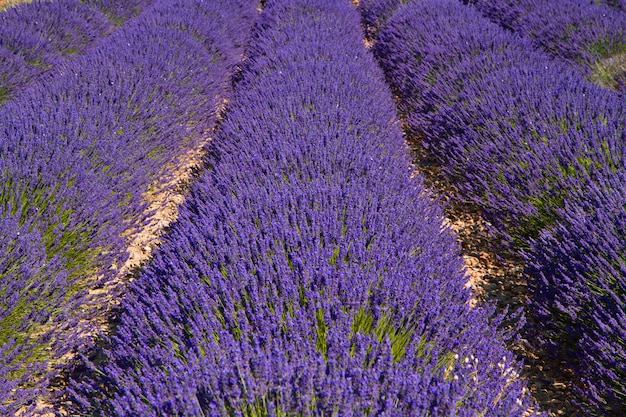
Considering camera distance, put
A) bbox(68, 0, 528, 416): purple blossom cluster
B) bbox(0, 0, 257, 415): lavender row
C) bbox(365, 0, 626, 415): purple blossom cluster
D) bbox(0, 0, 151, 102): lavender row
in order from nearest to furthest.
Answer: bbox(68, 0, 528, 416): purple blossom cluster → bbox(365, 0, 626, 415): purple blossom cluster → bbox(0, 0, 257, 415): lavender row → bbox(0, 0, 151, 102): lavender row

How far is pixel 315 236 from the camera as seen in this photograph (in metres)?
1.99

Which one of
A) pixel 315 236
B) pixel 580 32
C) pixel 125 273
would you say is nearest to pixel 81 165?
pixel 125 273

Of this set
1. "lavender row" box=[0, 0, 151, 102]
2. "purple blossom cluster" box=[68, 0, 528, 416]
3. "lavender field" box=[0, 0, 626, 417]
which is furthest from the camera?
"lavender row" box=[0, 0, 151, 102]

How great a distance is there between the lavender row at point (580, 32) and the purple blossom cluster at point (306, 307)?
2.91 m

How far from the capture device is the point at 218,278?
1732mm

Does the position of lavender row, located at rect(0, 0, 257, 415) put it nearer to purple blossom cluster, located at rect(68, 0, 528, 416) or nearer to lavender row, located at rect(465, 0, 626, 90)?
purple blossom cluster, located at rect(68, 0, 528, 416)

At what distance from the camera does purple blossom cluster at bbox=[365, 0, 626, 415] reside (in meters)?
1.94

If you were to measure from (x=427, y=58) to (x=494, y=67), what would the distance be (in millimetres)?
761

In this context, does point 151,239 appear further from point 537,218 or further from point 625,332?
point 625,332

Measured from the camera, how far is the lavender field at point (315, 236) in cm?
144

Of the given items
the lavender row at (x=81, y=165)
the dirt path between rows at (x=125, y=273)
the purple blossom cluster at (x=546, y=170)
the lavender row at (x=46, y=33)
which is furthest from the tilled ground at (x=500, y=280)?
the lavender row at (x=46, y=33)

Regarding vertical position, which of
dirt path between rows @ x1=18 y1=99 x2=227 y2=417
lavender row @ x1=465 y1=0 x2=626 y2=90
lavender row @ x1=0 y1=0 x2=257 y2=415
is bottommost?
dirt path between rows @ x1=18 y1=99 x2=227 y2=417

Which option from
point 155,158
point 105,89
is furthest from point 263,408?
point 105,89

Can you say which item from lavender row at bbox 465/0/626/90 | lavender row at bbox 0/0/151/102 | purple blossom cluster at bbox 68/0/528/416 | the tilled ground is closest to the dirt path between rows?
purple blossom cluster at bbox 68/0/528/416
